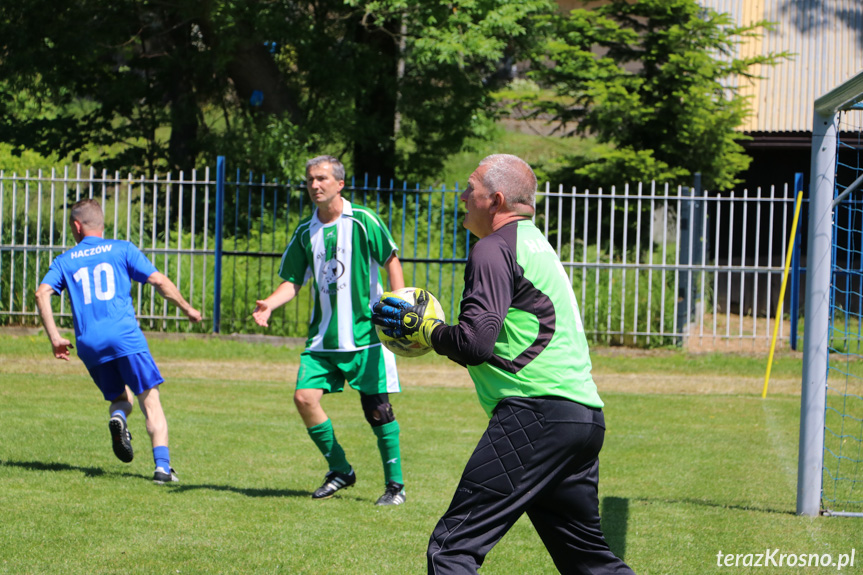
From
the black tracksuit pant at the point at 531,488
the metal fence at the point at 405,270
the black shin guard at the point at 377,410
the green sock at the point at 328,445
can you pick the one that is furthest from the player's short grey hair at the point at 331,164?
the metal fence at the point at 405,270

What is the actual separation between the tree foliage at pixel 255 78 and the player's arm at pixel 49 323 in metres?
10.3

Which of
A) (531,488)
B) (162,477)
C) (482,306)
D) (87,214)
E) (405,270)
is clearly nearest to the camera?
(482,306)

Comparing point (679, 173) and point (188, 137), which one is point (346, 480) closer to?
point (679, 173)

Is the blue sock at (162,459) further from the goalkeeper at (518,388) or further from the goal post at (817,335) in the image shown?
the goal post at (817,335)

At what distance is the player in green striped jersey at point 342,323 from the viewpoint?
19.2 feet

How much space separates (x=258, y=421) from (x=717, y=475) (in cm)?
411

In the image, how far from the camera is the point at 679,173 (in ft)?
50.8

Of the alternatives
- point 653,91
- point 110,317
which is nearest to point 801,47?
point 653,91

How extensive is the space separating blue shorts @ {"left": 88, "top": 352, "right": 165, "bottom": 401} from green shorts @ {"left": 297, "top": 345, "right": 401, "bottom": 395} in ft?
3.85

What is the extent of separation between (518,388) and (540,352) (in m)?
0.15

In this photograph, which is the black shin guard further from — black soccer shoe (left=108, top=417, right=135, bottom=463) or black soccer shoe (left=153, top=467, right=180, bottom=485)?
black soccer shoe (left=108, top=417, right=135, bottom=463)

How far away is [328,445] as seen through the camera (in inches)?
232

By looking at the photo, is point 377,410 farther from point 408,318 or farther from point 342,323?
point 408,318

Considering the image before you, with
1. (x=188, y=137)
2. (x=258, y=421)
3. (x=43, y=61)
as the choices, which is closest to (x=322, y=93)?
A: (x=188, y=137)
